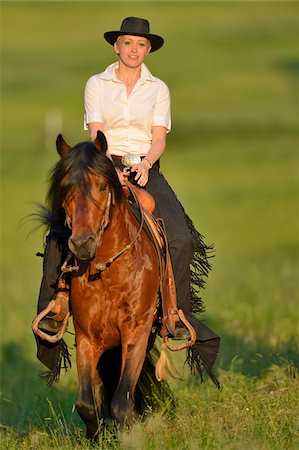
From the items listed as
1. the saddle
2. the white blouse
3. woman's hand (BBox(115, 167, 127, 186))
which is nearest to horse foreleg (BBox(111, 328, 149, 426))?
the saddle

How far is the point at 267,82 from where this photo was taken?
56.1 m

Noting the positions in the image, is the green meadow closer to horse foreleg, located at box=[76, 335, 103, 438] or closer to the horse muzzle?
horse foreleg, located at box=[76, 335, 103, 438]

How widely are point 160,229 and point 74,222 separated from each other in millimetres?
1448

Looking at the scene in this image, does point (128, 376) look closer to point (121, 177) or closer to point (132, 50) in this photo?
point (121, 177)

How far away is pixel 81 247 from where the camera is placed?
6777 mm

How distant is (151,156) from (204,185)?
30.0 meters

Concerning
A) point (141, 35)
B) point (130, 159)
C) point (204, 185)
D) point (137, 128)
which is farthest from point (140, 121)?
point (204, 185)

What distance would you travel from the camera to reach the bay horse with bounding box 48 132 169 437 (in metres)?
7.20

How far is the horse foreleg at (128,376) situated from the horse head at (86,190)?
0.96 metres

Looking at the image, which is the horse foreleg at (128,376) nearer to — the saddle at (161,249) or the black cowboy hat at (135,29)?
the saddle at (161,249)

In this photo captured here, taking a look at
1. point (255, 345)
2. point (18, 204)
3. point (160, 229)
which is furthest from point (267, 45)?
point (160, 229)

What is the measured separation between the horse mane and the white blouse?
3.17ft

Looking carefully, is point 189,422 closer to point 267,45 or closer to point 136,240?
point 136,240

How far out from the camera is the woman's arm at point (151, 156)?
8055 mm
